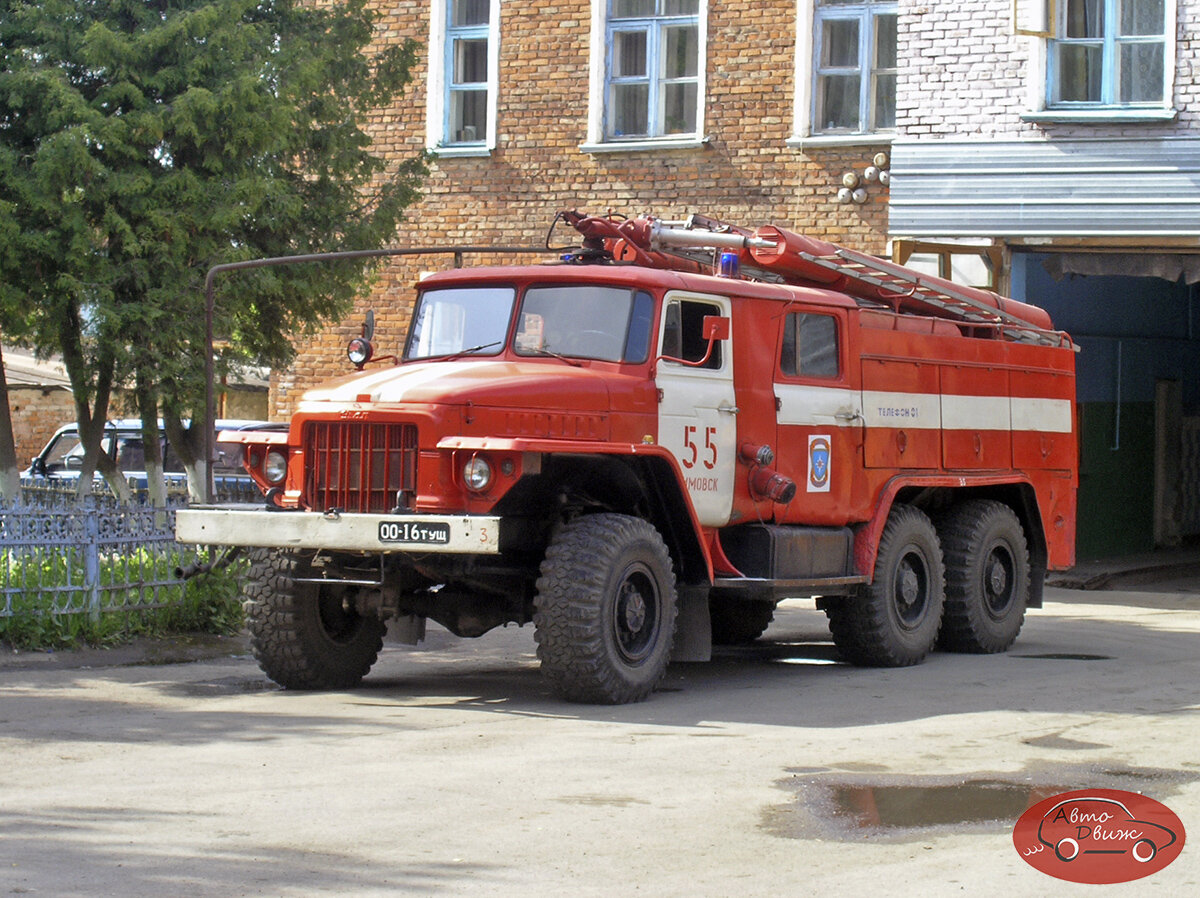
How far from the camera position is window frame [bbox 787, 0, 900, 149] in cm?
1861

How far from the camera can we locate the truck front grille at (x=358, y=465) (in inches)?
361

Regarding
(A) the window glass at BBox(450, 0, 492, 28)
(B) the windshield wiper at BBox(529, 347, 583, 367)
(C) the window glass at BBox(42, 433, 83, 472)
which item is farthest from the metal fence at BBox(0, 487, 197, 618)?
(C) the window glass at BBox(42, 433, 83, 472)

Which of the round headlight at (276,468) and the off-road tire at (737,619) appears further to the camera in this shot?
the off-road tire at (737,619)

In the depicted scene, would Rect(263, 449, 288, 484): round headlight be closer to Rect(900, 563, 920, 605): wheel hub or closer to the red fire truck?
the red fire truck

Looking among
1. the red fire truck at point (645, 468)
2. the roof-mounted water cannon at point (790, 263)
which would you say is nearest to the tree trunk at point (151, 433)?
the red fire truck at point (645, 468)

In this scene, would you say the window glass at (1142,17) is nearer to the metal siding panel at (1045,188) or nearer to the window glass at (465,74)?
the metal siding panel at (1045,188)

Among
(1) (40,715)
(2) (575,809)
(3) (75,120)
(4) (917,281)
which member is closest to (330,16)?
(3) (75,120)

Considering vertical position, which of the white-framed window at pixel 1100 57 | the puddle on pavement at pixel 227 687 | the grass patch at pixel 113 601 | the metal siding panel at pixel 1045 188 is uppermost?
the white-framed window at pixel 1100 57

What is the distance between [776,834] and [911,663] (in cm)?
551

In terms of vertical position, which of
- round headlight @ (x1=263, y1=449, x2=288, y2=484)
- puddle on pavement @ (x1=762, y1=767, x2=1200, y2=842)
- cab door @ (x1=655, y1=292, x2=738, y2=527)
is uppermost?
cab door @ (x1=655, y1=292, x2=738, y2=527)

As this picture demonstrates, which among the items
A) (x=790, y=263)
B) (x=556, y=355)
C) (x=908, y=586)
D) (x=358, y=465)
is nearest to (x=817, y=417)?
(x=790, y=263)

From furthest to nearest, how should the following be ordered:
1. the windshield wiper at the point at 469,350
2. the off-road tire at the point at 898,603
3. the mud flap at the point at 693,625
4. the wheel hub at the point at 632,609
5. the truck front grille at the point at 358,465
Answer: the off-road tire at the point at 898,603 < the mud flap at the point at 693,625 < the windshield wiper at the point at 469,350 < the wheel hub at the point at 632,609 < the truck front grille at the point at 358,465

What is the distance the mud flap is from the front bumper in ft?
6.36

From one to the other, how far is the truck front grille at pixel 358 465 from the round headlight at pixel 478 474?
0.34m
